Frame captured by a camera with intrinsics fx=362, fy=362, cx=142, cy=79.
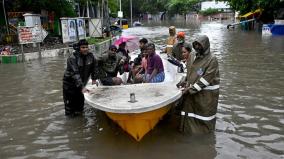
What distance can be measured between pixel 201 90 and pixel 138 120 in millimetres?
1204

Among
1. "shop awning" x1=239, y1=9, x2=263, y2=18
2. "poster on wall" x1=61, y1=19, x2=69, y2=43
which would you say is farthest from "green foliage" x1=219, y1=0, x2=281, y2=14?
"poster on wall" x1=61, y1=19, x2=69, y2=43

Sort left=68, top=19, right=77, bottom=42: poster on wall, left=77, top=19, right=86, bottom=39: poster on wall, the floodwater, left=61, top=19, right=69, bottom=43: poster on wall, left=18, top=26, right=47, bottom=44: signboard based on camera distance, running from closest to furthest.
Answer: the floodwater < left=18, top=26, right=47, bottom=44: signboard < left=61, top=19, right=69, bottom=43: poster on wall < left=68, top=19, right=77, bottom=42: poster on wall < left=77, top=19, right=86, bottom=39: poster on wall

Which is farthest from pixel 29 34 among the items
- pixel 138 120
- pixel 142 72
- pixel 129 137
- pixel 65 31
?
pixel 138 120

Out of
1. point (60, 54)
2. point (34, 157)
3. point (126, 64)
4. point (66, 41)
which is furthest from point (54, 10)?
point (34, 157)

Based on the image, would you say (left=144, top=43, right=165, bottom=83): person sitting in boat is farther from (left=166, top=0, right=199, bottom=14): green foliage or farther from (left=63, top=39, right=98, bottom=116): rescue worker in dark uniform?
(left=166, top=0, right=199, bottom=14): green foliage

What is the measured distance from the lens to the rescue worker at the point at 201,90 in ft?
19.9

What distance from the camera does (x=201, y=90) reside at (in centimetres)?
618

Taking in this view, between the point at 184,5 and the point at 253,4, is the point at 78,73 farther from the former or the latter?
the point at 184,5

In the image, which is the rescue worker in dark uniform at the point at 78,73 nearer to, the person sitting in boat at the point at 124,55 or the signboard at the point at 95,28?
the person sitting in boat at the point at 124,55

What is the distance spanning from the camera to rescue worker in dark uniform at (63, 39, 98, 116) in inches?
285

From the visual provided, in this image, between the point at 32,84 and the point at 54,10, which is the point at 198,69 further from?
the point at 54,10

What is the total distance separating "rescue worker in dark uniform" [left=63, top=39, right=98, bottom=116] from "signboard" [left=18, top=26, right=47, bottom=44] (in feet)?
32.8

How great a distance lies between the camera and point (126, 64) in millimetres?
8961

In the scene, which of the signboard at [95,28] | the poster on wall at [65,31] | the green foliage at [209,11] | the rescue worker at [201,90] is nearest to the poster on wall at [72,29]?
the poster on wall at [65,31]
